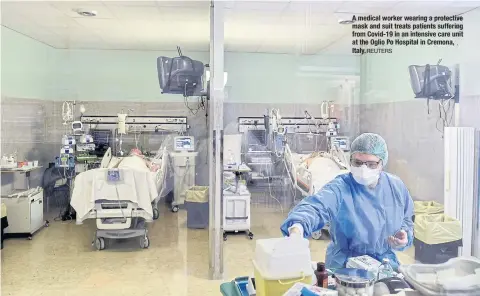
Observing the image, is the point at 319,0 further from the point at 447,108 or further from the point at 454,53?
the point at 447,108

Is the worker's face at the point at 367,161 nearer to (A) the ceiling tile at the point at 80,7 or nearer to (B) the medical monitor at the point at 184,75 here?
(B) the medical monitor at the point at 184,75

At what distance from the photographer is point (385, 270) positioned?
192 centimetres

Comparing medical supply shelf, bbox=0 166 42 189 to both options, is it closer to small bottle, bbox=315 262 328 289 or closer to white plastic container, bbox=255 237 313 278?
white plastic container, bbox=255 237 313 278

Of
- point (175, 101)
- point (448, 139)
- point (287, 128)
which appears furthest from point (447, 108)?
point (175, 101)

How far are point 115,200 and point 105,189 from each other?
16cm

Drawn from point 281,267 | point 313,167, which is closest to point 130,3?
point 313,167

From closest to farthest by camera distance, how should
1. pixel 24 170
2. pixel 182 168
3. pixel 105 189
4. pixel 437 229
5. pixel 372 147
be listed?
pixel 372 147
pixel 437 229
pixel 105 189
pixel 24 170
pixel 182 168

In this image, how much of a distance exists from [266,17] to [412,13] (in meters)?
1.38

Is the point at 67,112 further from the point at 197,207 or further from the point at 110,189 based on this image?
the point at 197,207

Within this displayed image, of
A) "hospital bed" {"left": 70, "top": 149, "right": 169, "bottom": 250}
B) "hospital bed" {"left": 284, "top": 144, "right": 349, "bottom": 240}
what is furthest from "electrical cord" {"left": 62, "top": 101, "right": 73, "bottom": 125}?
"hospital bed" {"left": 284, "top": 144, "right": 349, "bottom": 240}

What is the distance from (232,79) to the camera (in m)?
4.29

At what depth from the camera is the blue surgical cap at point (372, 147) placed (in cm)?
238

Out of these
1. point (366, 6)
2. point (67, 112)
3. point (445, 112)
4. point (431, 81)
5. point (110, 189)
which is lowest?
point (110, 189)

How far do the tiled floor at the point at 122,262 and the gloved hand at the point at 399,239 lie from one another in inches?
40.7
